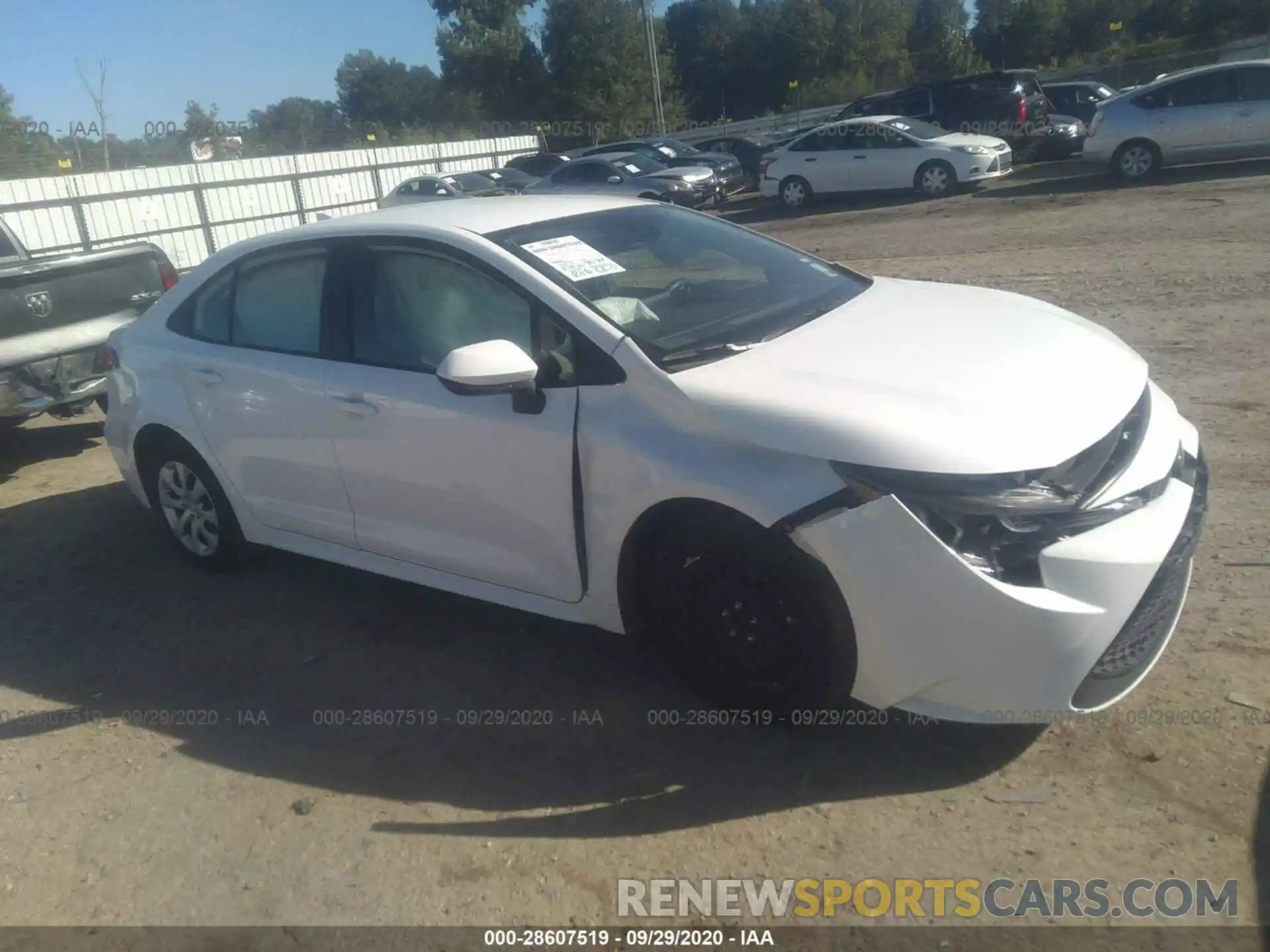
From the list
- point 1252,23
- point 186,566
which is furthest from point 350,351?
point 1252,23

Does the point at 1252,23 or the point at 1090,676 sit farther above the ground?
the point at 1252,23

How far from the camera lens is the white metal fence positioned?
15.3 metres

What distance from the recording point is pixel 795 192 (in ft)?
67.3

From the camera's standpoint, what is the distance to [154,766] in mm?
3781

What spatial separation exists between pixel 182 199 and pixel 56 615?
14.3 meters

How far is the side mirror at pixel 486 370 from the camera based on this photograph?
339cm

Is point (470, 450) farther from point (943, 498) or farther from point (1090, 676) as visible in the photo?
point (1090, 676)

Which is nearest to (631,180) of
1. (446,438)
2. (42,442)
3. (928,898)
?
(42,442)

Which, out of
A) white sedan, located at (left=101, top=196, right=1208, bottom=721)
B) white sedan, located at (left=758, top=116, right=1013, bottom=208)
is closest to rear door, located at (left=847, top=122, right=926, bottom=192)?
white sedan, located at (left=758, top=116, right=1013, bottom=208)

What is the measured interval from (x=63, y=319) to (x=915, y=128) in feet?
51.7

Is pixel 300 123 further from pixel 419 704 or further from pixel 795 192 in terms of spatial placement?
pixel 419 704

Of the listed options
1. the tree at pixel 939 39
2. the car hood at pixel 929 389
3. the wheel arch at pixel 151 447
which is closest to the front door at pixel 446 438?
the car hood at pixel 929 389

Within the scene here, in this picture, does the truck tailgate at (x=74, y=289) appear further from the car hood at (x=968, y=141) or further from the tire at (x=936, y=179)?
the car hood at (x=968, y=141)

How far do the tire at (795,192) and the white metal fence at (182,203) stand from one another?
777 centimetres
